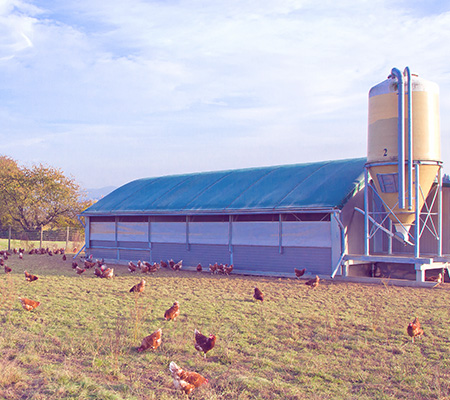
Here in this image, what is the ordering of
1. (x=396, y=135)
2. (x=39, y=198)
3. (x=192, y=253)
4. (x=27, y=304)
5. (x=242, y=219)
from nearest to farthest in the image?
(x=27, y=304) < (x=396, y=135) < (x=242, y=219) < (x=192, y=253) < (x=39, y=198)

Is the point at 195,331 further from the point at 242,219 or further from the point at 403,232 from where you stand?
the point at 242,219

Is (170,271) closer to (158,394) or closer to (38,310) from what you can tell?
(38,310)

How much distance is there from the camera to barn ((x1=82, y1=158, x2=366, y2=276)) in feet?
57.4

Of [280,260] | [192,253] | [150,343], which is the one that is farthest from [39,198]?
[150,343]

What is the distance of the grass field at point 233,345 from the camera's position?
237 inches

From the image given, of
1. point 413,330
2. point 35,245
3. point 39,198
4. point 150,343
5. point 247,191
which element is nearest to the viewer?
point 150,343

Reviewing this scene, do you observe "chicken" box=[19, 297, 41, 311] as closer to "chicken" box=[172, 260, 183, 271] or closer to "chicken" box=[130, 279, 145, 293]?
"chicken" box=[130, 279, 145, 293]

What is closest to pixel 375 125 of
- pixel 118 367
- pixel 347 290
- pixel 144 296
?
pixel 347 290

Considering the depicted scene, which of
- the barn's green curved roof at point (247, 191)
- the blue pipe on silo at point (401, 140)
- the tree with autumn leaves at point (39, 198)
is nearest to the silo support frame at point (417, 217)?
the blue pipe on silo at point (401, 140)

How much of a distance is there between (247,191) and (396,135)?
6921mm

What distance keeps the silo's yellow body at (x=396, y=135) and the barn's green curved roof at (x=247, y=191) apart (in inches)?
60.6

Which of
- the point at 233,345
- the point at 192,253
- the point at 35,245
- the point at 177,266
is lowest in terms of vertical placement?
the point at 233,345

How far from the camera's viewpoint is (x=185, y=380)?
5.90 m

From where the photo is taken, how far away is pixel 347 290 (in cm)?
1431
